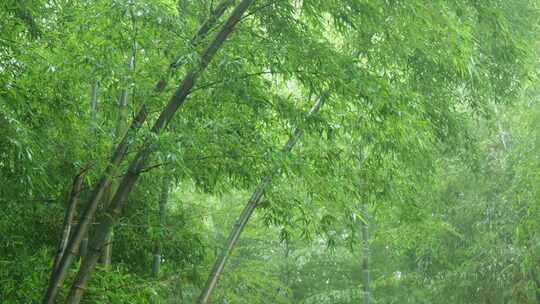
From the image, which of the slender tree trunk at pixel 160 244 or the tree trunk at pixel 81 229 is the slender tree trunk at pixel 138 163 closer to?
the tree trunk at pixel 81 229

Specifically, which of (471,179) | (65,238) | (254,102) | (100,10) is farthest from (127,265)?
(471,179)

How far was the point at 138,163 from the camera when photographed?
3.51m

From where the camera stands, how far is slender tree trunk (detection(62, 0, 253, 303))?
3504mm

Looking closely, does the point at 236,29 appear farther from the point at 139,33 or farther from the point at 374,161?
the point at 374,161

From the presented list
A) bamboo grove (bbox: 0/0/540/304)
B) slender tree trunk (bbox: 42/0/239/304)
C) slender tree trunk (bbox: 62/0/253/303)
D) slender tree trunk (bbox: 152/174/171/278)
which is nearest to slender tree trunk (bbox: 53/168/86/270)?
bamboo grove (bbox: 0/0/540/304)

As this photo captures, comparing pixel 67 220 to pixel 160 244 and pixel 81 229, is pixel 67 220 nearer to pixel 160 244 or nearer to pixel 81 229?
pixel 81 229

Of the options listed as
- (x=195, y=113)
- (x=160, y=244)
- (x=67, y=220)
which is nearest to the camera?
(x=67, y=220)

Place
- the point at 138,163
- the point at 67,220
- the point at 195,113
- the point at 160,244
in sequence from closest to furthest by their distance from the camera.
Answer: the point at 138,163
the point at 67,220
the point at 195,113
the point at 160,244

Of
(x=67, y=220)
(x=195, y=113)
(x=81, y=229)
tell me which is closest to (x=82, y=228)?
(x=81, y=229)

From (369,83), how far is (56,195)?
2.25m

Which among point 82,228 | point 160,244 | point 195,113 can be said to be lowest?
point 160,244

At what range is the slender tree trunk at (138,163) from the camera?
138 inches

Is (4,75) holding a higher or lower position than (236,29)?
lower

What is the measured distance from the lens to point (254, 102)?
3797 mm
